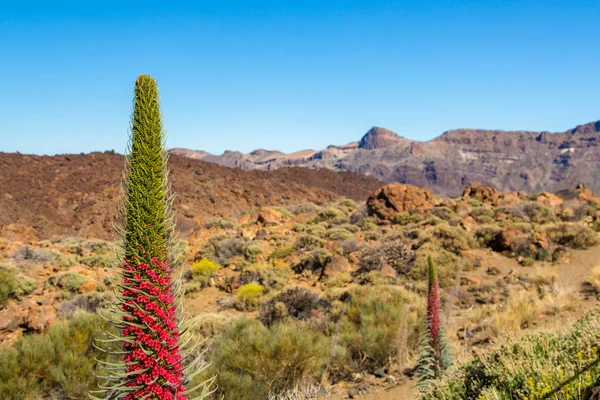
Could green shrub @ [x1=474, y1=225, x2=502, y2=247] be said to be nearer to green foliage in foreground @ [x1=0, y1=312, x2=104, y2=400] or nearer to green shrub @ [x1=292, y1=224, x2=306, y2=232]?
green shrub @ [x1=292, y1=224, x2=306, y2=232]

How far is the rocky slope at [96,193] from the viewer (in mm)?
27312

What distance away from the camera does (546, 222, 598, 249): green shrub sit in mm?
13328

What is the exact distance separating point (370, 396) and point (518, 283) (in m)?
6.94

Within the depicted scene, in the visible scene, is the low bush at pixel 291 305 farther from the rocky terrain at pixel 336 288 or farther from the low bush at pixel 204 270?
the low bush at pixel 204 270

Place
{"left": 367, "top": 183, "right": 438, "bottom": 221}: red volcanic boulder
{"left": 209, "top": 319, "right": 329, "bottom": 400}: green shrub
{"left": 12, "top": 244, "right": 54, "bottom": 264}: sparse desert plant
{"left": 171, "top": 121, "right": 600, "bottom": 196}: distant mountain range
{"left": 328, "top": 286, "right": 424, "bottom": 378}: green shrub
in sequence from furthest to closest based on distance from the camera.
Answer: {"left": 171, "top": 121, "right": 600, "bottom": 196}: distant mountain range
{"left": 367, "top": 183, "right": 438, "bottom": 221}: red volcanic boulder
{"left": 12, "top": 244, "right": 54, "bottom": 264}: sparse desert plant
{"left": 328, "top": 286, "right": 424, "bottom": 378}: green shrub
{"left": 209, "top": 319, "right": 329, "bottom": 400}: green shrub

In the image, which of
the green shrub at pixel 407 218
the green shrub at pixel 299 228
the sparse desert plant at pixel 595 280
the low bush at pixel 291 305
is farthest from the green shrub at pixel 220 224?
the sparse desert plant at pixel 595 280

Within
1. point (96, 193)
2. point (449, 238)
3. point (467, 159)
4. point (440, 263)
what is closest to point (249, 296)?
point (440, 263)

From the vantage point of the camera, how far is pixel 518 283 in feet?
35.2

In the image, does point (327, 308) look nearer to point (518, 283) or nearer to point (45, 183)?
point (518, 283)

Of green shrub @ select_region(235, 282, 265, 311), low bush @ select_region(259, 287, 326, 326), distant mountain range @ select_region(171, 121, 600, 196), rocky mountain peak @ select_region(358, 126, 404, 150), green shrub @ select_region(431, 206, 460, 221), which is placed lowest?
green shrub @ select_region(235, 282, 265, 311)

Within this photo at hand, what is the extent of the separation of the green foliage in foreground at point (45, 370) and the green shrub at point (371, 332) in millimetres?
3197

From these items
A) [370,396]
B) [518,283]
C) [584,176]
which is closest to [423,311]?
[370,396]

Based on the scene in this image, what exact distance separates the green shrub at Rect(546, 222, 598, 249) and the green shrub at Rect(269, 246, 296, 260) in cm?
892

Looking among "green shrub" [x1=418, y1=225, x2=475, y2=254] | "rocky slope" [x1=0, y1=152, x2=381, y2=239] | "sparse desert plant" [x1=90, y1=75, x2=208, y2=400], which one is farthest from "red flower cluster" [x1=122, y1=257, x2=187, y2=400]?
"rocky slope" [x1=0, y1=152, x2=381, y2=239]
